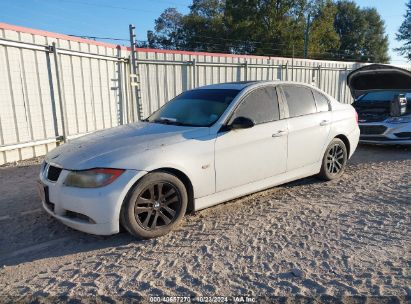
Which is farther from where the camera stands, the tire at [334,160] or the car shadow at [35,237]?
the tire at [334,160]

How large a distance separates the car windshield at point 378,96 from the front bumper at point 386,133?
4.39ft

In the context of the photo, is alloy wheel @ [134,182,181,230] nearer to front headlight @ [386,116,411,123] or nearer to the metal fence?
the metal fence

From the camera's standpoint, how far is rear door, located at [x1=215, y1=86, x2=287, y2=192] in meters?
3.84

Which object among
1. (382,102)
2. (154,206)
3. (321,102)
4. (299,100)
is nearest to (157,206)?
(154,206)

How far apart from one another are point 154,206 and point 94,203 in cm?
59

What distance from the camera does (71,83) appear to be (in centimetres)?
746

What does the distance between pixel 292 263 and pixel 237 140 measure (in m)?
1.50

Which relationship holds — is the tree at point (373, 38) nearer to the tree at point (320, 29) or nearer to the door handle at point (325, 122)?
the tree at point (320, 29)

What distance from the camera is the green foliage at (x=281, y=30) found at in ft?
133

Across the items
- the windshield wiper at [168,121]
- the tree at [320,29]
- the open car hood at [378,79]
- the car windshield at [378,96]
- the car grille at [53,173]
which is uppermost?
the tree at [320,29]

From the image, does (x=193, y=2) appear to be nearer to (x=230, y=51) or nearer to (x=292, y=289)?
(x=230, y=51)

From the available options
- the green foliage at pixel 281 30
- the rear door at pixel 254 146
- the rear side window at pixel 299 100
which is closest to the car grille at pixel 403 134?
the rear side window at pixel 299 100

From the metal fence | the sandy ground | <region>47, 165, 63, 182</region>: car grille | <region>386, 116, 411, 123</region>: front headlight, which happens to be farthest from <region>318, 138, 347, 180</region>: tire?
the metal fence

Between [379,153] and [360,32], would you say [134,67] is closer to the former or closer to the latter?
[379,153]
